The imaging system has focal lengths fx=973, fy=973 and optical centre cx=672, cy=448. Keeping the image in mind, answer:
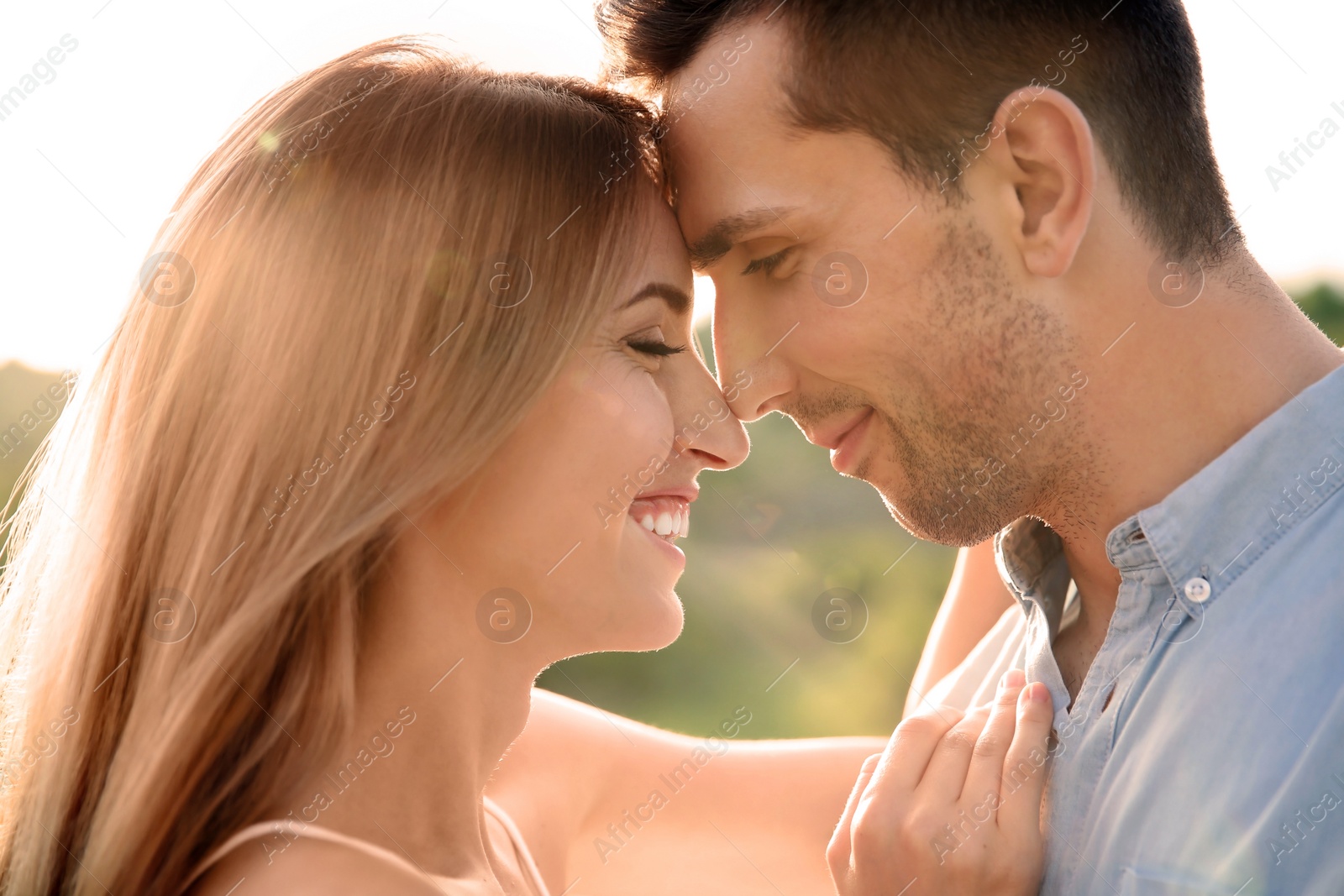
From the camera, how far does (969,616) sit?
10.4 ft

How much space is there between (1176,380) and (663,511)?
1.15 metres

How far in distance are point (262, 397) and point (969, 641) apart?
226cm

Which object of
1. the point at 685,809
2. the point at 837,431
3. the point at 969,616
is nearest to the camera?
the point at 837,431

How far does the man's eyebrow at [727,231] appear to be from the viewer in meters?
2.18

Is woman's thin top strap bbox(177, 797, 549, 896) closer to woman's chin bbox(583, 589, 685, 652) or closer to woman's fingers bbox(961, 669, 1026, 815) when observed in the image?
woman's chin bbox(583, 589, 685, 652)

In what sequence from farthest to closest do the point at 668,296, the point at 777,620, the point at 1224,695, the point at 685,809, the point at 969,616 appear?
1. the point at 777,620
2. the point at 969,616
3. the point at 685,809
4. the point at 668,296
5. the point at 1224,695

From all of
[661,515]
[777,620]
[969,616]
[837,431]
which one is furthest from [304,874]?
[777,620]

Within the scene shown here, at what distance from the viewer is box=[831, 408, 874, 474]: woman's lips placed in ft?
7.93

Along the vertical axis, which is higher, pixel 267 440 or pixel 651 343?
pixel 267 440

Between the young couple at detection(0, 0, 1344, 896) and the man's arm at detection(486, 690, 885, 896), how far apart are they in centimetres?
55

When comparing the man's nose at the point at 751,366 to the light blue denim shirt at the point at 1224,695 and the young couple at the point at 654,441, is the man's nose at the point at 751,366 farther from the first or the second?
the light blue denim shirt at the point at 1224,695

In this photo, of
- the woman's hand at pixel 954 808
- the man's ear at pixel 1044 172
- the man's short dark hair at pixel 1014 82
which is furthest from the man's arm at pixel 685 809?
the man's short dark hair at pixel 1014 82

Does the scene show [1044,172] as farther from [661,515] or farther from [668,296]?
[661,515]

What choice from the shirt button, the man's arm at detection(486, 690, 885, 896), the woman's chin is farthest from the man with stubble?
the man's arm at detection(486, 690, 885, 896)
